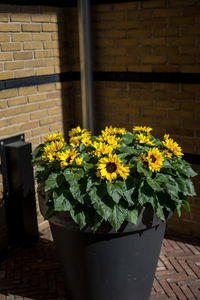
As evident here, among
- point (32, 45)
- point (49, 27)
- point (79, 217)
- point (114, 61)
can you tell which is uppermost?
point (49, 27)

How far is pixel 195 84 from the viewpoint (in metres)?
4.50

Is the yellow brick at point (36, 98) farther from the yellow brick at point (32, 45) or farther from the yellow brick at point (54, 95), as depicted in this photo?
the yellow brick at point (32, 45)

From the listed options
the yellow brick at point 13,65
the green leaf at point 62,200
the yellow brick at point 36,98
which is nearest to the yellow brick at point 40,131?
the yellow brick at point 36,98

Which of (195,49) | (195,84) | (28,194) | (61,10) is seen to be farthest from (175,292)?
(61,10)

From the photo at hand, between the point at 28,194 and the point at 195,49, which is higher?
the point at 195,49

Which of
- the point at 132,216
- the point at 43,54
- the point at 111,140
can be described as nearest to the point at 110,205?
the point at 132,216

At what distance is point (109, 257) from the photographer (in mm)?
3225

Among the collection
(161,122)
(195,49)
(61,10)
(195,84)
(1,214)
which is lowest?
(1,214)

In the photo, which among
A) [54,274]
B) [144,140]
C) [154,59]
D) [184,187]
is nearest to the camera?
[184,187]

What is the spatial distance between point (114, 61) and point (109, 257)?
8.67 ft

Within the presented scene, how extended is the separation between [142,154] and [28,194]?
1942 millimetres

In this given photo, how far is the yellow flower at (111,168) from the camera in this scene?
2.97 metres

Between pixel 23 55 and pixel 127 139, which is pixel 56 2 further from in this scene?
pixel 127 139

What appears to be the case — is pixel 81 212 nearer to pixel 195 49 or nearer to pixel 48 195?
pixel 48 195
